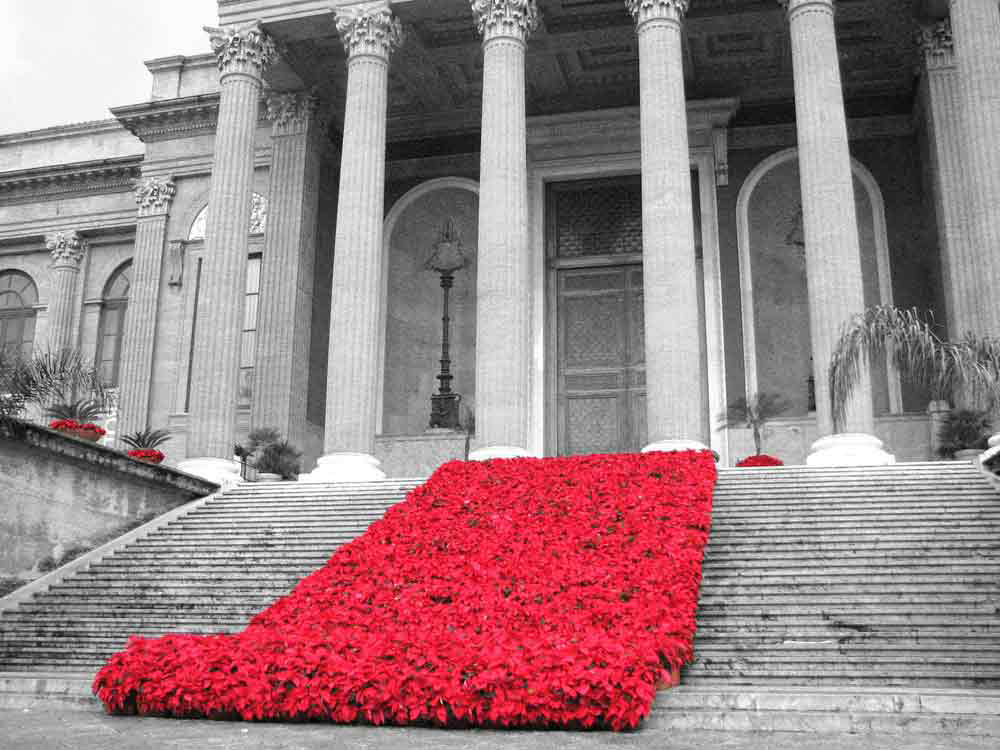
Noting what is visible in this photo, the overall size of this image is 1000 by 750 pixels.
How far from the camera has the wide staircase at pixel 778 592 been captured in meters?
8.33

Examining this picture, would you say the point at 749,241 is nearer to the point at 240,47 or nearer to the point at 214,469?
the point at 240,47

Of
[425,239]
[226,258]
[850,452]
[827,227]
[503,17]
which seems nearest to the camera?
[850,452]

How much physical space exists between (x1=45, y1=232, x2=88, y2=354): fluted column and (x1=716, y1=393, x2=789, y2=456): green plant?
21.5 m

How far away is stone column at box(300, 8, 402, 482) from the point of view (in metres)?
21.4

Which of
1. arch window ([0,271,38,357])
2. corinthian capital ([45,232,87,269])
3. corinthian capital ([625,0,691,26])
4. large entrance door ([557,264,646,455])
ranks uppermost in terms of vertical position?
corinthian capital ([625,0,691,26])

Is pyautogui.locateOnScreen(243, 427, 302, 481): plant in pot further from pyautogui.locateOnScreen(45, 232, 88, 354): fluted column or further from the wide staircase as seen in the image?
pyautogui.locateOnScreen(45, 232, 88, 354): fluted column

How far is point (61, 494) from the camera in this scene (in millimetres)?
17047

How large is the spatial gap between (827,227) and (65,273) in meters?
25.4

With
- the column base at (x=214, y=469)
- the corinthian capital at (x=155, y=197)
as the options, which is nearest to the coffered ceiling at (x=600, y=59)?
the corinthian capital at (x=155, y=197)

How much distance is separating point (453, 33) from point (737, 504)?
16.2m

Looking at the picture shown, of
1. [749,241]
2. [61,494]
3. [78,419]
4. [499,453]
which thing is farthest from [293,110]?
[61,494]

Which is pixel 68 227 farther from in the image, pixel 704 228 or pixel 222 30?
pixel 704 228

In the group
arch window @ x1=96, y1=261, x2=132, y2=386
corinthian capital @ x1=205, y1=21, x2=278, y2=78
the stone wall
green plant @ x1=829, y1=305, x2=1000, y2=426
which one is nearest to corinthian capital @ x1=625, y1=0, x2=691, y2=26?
corinthian capital @ x1=205, y1=21, x2=278, y2=78

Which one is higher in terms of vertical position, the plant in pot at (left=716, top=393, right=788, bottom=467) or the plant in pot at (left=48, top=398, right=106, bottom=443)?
the plant in pot at (left=716, top=393, right=788, bottom=467)
